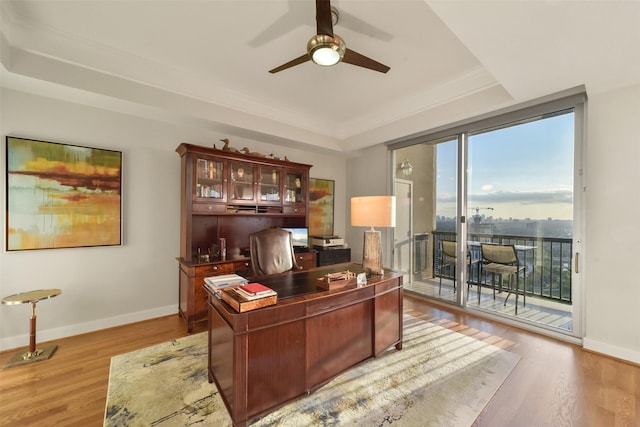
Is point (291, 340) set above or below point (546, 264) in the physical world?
below

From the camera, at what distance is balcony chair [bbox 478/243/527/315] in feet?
10.4

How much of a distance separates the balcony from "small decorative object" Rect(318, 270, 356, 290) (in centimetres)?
228

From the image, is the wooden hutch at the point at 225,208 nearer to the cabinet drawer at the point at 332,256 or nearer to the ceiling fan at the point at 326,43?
the cabinet drawer at the point at 332,256

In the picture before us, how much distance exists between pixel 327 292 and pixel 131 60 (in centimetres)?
291

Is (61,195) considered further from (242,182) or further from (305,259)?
(305,259)

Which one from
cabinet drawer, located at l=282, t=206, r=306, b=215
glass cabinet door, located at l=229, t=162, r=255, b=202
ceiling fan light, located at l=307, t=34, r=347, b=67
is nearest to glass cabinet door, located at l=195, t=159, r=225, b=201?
glass cabinet door, located at l=229, t=162, r=255, b=202

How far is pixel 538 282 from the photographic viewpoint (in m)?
3.08

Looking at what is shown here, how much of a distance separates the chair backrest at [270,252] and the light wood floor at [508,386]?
3.83 feet

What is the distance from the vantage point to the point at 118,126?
2.93 metres

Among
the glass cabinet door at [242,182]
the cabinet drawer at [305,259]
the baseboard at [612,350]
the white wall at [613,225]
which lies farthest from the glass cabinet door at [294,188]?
the baseboard at [612,350]

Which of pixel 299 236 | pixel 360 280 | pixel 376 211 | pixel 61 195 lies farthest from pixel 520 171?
pixel 61 195

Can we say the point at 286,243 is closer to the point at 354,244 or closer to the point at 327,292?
the point at 327,292

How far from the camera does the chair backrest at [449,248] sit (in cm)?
362

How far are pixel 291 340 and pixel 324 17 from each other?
2083 millimetres
